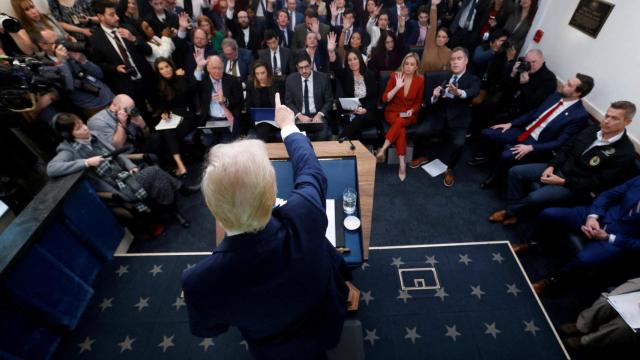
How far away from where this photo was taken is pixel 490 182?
3889 mm

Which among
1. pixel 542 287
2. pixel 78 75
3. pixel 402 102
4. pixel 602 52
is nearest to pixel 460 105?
pixel 402 102

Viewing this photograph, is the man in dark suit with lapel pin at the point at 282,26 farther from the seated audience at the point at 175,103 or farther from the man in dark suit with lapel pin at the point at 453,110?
the man in dark suit with lapel pin at the point at 453,110

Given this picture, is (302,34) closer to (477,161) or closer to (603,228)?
(477,161)

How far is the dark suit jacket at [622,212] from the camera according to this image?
2506 mm

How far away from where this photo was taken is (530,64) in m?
4.04

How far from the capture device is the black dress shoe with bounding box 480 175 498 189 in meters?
3.88

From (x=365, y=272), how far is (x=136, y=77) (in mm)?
4023

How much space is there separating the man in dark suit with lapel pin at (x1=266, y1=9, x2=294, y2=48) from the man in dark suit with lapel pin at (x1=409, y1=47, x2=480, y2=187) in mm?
2844

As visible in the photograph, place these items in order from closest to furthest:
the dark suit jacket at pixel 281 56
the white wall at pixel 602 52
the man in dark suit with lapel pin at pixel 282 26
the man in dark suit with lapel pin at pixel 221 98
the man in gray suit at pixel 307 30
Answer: the white wall at pixel 602 52 < the man in dark suit with lapel pin at pixel 221 98 < the dark suit jacket at pixel 281 56 < the man in gray suit at pixel 307 30 < the man in dark suit with lapel pin at pixel 282 26

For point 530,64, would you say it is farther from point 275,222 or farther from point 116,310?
point 116,310

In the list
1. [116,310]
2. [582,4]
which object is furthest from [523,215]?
[116,310]

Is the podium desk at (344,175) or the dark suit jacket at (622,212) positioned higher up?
the podium desk at (344,175)

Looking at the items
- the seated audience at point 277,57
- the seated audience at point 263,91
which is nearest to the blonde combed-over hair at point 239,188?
the seated audience at point 263,91

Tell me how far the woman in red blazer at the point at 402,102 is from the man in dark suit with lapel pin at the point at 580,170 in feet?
4.26
